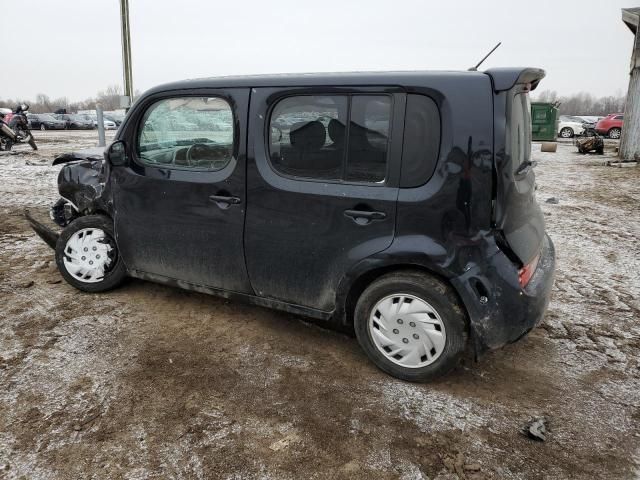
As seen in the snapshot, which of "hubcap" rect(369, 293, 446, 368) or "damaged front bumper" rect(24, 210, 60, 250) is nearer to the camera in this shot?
"hubcap" rect(369, 293, 446, 368)

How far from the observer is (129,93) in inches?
522

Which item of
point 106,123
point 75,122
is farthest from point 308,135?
point 75,122

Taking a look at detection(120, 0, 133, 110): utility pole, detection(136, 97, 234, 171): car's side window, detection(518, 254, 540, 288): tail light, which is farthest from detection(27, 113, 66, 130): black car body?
detection(518, 254, 540, 288): tail light

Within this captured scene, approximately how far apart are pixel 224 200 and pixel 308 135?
74 cm

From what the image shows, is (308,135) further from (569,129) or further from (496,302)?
(569,129)

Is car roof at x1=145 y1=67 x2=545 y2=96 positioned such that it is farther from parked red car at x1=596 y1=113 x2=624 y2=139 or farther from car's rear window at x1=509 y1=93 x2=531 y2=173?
parked red car at x1=596 y1=113 x2=624 y2=139

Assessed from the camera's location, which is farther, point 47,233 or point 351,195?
point 47,233

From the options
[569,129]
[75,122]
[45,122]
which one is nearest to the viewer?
[569,129]

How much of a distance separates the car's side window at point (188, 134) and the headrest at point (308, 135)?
47cm

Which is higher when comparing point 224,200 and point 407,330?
point 224,200

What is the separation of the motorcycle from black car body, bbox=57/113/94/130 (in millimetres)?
19340

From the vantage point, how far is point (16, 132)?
1681 centimetres

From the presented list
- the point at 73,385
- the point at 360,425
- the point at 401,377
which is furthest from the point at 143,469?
the point at 401,377

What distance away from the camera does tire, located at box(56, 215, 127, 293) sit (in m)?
3.99
